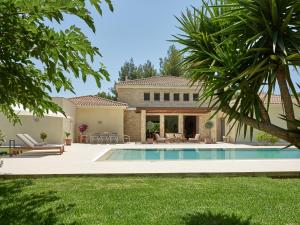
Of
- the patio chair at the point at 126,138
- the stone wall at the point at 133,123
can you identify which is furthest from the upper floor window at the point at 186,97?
the patio chair at the point at 126,138

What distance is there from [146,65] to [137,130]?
4513cm

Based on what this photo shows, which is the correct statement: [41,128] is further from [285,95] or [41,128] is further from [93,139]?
[285,95]

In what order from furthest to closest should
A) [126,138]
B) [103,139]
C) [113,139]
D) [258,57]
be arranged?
[126,138] → [113,139] → [103,139] → [258,57]

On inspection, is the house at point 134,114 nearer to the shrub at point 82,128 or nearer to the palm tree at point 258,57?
the shrub at point 82,128

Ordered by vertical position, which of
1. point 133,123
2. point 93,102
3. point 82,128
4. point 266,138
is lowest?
point 266,138

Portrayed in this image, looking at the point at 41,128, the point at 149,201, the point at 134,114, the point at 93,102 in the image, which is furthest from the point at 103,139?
the point at 149,201

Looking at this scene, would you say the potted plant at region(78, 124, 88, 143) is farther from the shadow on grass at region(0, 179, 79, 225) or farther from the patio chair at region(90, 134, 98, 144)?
the shadow on grass at region(0, 179, 79, 225)

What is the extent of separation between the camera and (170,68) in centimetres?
7688

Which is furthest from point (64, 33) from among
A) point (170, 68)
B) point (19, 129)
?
point (170, 68)

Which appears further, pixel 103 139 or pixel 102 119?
pixel 102 119

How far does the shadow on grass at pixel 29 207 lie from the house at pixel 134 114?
21.5m

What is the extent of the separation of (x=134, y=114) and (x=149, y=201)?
34.2 m

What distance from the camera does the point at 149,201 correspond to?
900 centimetres

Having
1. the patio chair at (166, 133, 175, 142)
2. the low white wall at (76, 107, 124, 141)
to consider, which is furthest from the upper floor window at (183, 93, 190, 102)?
the low white wall at (76, 107, 124, 141)
